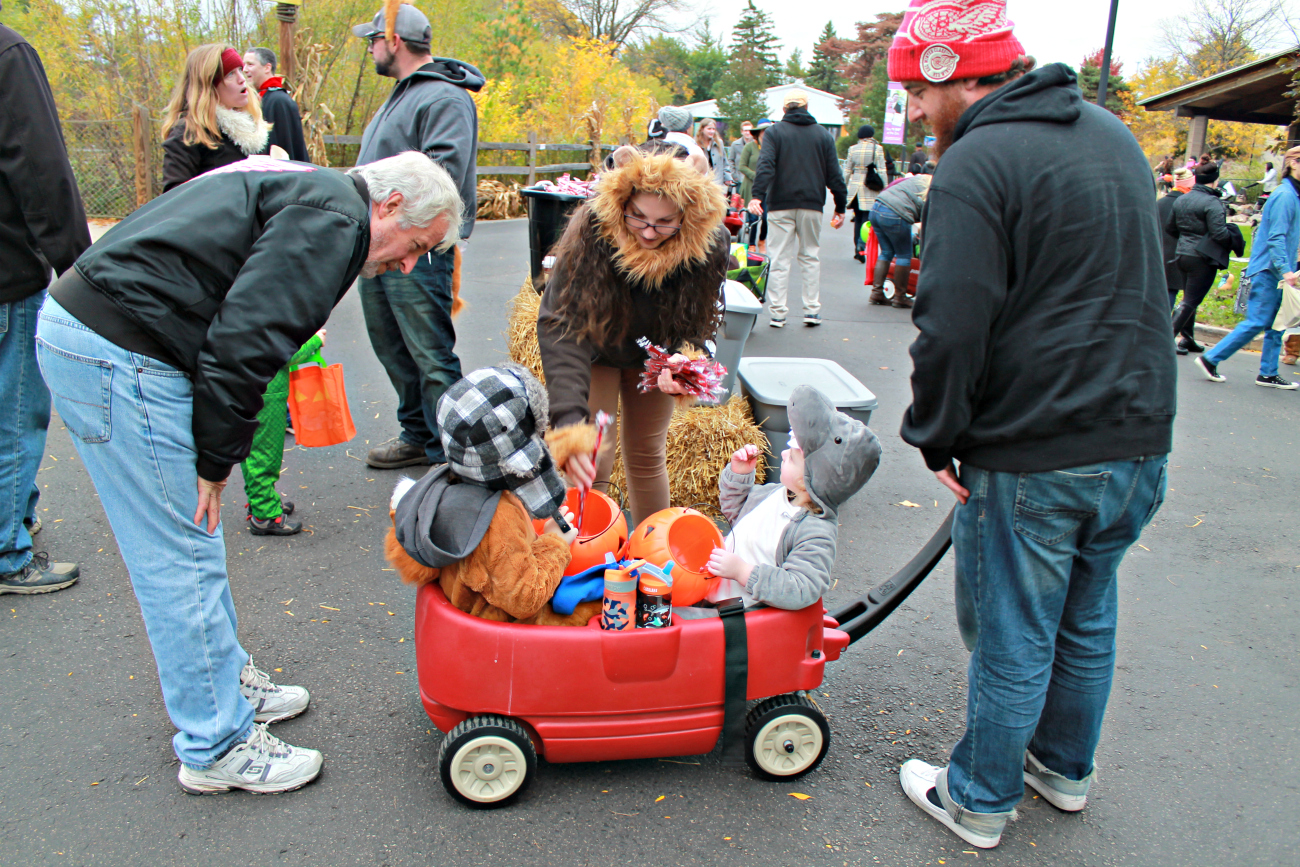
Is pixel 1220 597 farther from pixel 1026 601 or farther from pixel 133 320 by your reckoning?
pixel 133 320

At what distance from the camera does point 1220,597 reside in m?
3.81

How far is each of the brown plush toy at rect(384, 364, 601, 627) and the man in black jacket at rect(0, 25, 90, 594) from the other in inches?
77.8

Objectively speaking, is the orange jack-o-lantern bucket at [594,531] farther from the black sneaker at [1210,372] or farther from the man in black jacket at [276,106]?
the black sneaker at [1210,372]

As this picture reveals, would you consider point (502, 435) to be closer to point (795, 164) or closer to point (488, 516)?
point (488, 516)

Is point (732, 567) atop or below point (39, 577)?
atop

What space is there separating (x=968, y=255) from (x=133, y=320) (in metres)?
1.93

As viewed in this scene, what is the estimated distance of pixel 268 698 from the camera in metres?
2.69

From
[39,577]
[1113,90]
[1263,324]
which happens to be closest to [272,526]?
[39,577]

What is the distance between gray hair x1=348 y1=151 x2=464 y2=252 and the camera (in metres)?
2.14

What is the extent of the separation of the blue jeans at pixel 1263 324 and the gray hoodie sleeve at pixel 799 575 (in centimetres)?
679

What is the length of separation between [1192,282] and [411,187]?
864 centimetres

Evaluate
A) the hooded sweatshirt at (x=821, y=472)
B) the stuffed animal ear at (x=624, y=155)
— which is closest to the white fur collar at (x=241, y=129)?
the stuffed animal ear at (x=624, y=155)

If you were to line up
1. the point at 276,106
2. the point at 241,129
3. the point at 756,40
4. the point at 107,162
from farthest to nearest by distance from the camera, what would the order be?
the point at 756,40
the point at 107,162
the point at 276,106
the point at 241,129

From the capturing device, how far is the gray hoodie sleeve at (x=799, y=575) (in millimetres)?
2330
